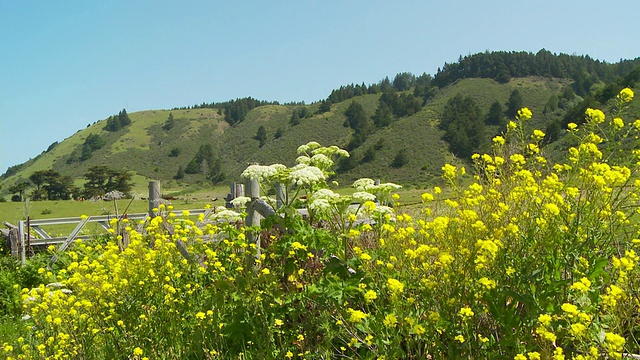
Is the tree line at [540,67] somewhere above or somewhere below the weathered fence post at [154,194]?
above

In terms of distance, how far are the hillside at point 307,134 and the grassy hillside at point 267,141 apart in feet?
0.86

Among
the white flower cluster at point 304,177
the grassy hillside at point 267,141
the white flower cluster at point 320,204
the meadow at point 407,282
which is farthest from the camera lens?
the grassy hillside at point 267,141

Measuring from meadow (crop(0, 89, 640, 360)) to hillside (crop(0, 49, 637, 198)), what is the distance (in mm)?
66785

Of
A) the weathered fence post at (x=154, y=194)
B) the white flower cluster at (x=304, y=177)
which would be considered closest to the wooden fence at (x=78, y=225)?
the weathered fence post at (x=154, y=194)

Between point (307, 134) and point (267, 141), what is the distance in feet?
45.6

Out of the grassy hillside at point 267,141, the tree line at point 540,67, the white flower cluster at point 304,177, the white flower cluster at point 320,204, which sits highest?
the tree line at point 540,67

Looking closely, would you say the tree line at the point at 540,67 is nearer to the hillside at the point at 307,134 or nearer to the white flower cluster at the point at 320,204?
the hillside at the point at 307,134

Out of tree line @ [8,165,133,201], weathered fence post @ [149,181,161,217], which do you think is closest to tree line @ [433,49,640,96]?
tree line @ [8,165,133,201]

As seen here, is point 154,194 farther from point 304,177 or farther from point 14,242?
point 304,177

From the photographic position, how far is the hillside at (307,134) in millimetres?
92000

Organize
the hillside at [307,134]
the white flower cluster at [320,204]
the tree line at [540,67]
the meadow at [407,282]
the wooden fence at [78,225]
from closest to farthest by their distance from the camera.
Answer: the meadow at [407,282]
the white flower cluster at [320,204]
the wooden fence at [78,225]
the hillside at [307,134]
the tree line at [540,67]

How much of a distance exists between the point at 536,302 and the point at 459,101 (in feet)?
337

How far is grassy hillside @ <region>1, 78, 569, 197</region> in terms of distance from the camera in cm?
9250

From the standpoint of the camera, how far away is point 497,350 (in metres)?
3.12
